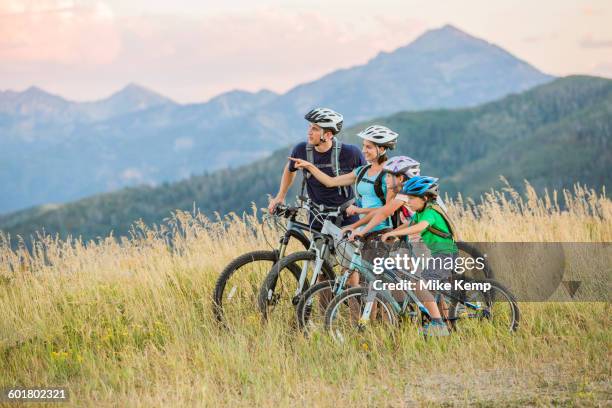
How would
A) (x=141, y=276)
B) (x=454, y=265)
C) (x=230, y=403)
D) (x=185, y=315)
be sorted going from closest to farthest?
1. (x=230, y=403)
2. (x=454, y=265)
3. (x=185, y=315)
4. (x=141, y=276)

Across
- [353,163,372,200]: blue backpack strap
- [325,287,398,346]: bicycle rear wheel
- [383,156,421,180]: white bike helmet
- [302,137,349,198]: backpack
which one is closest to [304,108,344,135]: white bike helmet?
[302,137,349,198]: backpack

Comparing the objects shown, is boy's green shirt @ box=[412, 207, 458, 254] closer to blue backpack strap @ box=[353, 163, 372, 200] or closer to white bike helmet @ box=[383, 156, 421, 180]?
white bike helmet @ box=[383, 156, 421, 180]

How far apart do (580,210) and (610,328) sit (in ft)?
16.7

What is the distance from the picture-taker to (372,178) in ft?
21.8

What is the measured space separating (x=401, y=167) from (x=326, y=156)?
95 centimetres

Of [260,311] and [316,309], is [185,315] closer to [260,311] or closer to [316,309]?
[260,311]

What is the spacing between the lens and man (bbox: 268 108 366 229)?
6875mm

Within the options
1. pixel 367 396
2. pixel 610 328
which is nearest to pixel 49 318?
pixel 367 396

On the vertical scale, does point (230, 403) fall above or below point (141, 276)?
below

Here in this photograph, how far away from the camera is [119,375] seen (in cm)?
634

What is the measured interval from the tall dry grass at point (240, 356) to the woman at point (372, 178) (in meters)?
1.01

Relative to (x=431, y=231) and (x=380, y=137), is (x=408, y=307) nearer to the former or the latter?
(x=431, y=231)

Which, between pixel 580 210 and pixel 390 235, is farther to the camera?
pixel 580 210

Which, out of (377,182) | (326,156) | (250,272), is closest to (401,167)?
(377,182)
